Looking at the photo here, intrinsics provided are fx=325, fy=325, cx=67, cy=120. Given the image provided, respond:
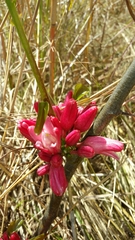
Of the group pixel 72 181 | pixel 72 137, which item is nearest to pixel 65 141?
pixel 72 137

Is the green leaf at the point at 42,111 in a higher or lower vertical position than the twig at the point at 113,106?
higher

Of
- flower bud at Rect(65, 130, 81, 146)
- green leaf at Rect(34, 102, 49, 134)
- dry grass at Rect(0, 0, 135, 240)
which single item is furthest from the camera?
dry grass at Rect(0, 0, 135, 240)

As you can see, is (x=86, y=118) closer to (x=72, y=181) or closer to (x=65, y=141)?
(x=65, y=141)

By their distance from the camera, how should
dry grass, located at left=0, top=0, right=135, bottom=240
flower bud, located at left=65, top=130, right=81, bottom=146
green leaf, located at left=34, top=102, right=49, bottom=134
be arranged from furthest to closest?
dry grass, located at left=0, top=0, right=135, bottom=240 < flower bud, located at left=65, top=130, right=81, bottom=146 < green leaf, located at left=34, top=102, right=49, bottom=134

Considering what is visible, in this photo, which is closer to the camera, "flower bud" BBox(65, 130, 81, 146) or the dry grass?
"flower bud" BBox(65, 130, 81, 146)

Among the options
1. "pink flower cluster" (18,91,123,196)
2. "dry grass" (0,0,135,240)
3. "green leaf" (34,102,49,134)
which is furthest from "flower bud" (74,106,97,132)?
"dry grass" (0,0,135,240)

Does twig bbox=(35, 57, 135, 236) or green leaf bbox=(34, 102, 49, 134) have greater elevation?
green leaf bbox=(34, 102, 49, 134)

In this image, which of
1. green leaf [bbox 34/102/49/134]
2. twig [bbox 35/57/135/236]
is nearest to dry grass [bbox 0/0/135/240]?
twig [bbox 35/57/135/236]

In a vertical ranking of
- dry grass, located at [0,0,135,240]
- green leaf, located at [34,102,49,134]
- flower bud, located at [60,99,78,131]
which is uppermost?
green leaf, located at [34,102,49,134]

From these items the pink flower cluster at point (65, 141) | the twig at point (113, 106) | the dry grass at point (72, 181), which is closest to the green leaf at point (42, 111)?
the pink flower cluster at point (65, 141)

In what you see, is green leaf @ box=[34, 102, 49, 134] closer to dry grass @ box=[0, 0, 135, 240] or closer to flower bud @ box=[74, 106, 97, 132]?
flower bud @ box=[74, 106, 97, 132]

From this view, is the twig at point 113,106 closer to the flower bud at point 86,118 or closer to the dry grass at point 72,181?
the flower bud at point 86,118
